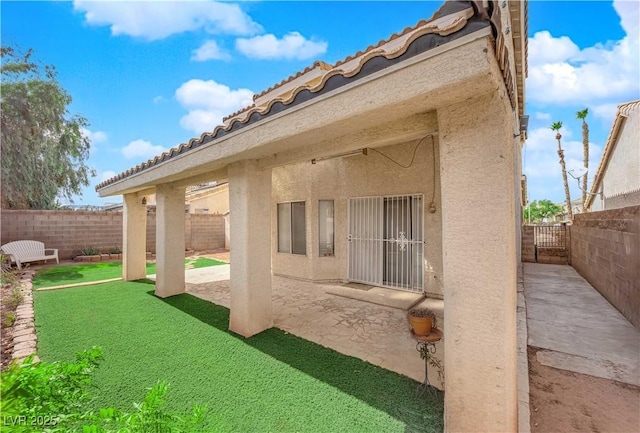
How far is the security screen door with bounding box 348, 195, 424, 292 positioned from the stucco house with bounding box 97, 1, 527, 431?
83 millimetres

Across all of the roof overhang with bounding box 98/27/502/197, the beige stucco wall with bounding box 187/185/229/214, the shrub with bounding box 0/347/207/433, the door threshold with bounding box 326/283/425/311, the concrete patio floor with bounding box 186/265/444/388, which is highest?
the beige stucco wall with bounding box 187/185/229/214

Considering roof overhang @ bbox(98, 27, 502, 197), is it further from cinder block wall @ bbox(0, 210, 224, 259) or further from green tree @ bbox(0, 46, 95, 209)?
green tree @ bbox(0, 46, 95, 209)

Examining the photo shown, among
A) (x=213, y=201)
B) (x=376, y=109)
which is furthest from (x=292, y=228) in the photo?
(x=213, y=201)

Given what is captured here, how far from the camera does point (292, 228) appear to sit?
1279cm

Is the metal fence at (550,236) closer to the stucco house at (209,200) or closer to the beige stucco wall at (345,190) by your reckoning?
the beige stucco wall at (345,190)

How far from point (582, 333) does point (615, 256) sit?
4.18 meters

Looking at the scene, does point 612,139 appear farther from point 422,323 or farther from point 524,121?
point 422,323

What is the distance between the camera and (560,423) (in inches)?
147

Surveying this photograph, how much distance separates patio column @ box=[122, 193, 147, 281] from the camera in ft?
40.8

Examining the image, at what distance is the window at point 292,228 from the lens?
12445 millimetres

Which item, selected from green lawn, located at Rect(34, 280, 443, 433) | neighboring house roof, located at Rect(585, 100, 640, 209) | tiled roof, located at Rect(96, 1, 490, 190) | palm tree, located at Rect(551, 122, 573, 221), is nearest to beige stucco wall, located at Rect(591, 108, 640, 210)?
neighboring house roof, located at Rect(585, 100, 640, 209)

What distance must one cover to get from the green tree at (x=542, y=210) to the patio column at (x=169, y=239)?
230 feet

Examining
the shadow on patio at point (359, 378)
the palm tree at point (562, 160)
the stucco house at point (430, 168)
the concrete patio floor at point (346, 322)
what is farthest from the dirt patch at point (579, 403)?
the palm tree at point (562, 160)

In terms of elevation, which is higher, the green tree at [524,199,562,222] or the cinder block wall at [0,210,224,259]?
the green tree at [524,199,562,222]
